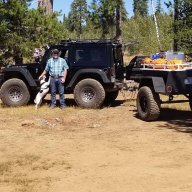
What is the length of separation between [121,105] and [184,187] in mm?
8061

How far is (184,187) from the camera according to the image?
591 centimetres

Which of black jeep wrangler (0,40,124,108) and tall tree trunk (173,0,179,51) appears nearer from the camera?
black jeep wrangler (0,40,124,108)

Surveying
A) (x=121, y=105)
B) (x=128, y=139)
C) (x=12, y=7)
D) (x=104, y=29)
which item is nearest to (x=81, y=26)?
(x=104, y=29)

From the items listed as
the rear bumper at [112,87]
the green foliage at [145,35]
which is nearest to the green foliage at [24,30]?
the rear bumper at [112,87]

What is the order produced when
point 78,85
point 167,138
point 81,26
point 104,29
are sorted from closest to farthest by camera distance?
point 167,138, point 78,85, point 104,29, point 81,26

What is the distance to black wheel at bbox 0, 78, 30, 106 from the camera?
1373cm

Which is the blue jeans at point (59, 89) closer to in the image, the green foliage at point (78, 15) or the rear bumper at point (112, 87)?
the rear bumper at point (112, 87)

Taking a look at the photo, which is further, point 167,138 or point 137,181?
point 167,138

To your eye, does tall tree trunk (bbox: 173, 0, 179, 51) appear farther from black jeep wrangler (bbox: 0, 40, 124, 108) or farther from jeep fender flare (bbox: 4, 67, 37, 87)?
jeep fender flare (bbox: 4, 67, 37, 87)

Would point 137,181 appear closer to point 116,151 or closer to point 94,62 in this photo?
point 116,151

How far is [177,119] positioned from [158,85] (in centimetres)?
109

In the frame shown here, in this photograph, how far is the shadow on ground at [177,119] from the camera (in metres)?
10.0

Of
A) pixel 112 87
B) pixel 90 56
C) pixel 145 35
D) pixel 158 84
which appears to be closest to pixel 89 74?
pixel 90 56

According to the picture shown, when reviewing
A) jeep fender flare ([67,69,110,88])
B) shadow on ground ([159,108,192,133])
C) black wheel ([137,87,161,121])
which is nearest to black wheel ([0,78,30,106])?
jeep fender flare ([67,69,110,88])
